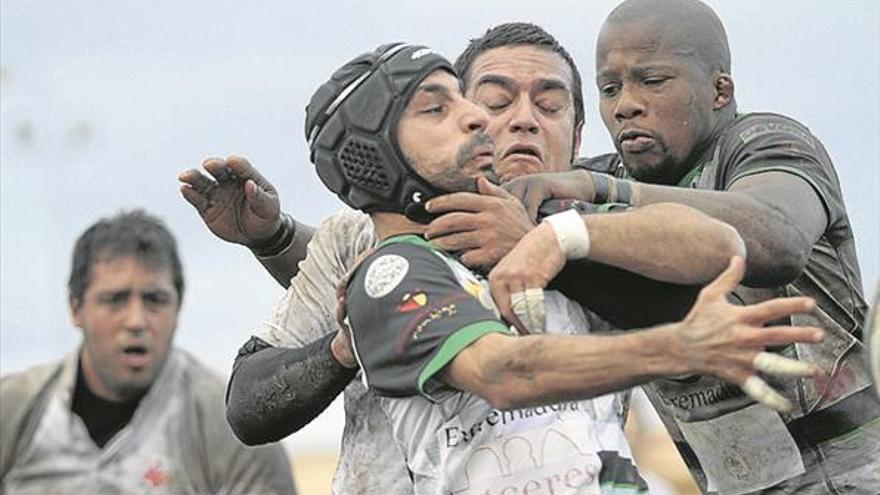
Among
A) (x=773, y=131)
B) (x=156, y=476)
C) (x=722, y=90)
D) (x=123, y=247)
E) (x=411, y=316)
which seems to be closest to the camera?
(x=411, y=316)

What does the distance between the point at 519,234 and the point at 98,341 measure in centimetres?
463

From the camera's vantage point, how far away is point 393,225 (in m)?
5.90

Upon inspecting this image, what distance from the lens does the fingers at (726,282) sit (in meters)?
4.99

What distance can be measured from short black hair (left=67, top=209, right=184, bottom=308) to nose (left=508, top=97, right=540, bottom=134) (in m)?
3.58

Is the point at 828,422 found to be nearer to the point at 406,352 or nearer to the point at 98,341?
the point at 406,352

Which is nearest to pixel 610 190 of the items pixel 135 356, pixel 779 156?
pixel 779 156

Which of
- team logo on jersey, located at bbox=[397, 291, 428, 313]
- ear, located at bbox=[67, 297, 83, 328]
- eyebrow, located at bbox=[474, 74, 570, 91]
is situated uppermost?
eyebrow, located at bbox=[474, 74, 570, 91]

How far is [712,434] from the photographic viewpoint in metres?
6.84

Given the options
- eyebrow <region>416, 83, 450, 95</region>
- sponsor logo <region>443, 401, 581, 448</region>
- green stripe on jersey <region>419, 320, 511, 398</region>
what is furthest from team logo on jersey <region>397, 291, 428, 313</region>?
eyebrow <region>416, 83, 450, 95</region>

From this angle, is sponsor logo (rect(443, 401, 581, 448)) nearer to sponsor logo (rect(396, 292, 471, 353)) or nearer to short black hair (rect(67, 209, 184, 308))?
sponsor logo (rect(396, 292, 471, 353))

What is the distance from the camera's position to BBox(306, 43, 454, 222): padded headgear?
19.1ft

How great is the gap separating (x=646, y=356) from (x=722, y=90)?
218 cm

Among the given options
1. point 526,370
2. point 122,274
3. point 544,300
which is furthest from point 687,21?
point 122,274

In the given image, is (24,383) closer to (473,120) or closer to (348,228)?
(348,228)
